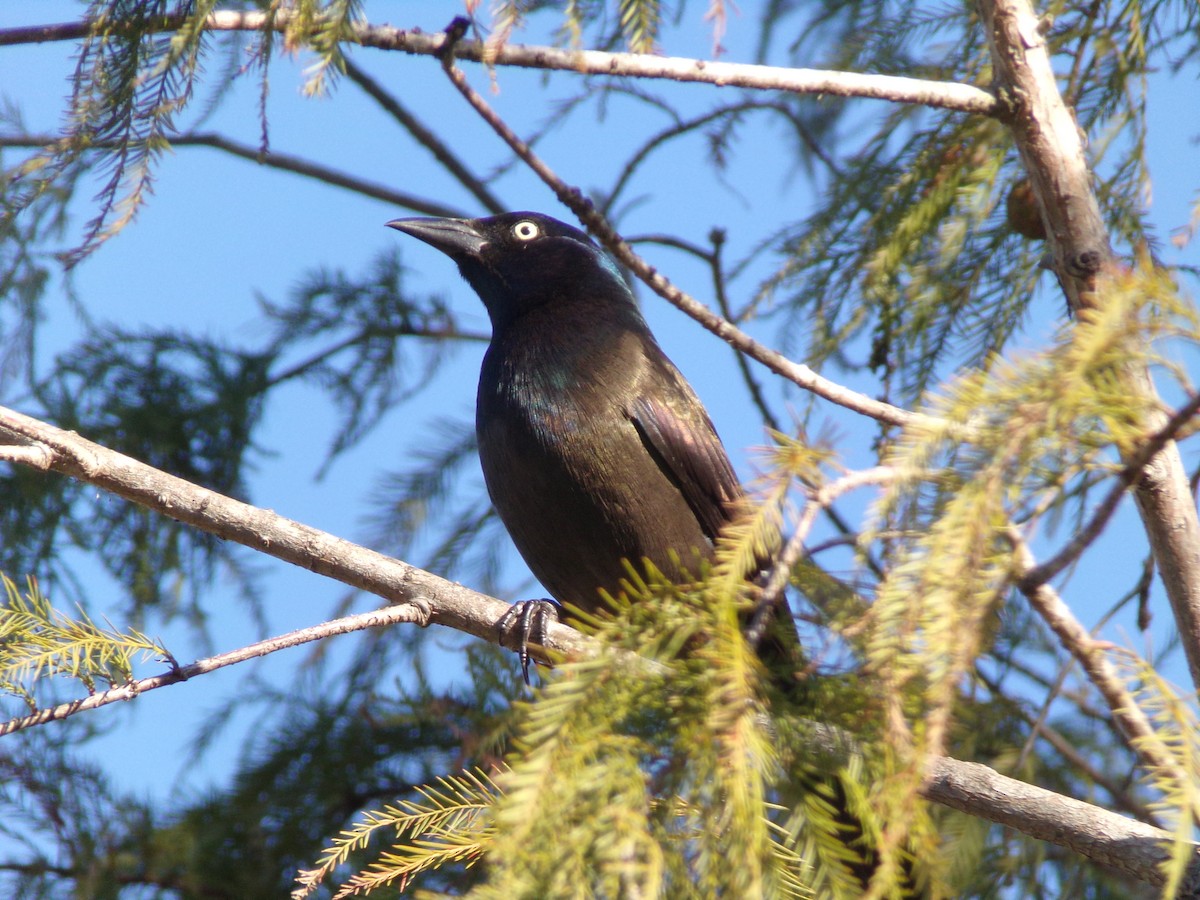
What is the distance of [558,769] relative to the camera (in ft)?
4.17

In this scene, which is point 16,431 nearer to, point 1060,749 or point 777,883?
point 777,883

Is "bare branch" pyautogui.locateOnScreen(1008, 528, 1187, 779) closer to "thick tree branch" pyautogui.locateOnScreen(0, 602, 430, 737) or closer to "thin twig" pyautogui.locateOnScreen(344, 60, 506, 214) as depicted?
"thick tree branch" pyautogui.locateOnScreen(0, 602, 430, 737)

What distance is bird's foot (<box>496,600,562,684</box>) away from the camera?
8.82ft

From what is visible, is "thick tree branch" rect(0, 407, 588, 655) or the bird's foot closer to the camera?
"thick tree branch" rect(0, 407, 588, 655)

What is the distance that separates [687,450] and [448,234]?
1.46 meters

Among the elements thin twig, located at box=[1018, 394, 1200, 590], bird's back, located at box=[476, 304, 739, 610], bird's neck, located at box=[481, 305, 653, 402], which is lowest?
thin twig, located at box=[1018, 394, 1200, 590]

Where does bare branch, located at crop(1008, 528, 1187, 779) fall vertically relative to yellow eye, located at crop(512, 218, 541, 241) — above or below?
below

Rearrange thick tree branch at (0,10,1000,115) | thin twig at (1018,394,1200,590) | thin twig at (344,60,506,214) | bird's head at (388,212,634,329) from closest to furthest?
1. thin twig at (1018,394,1200,590)
2. thick tree branch at (0,10,1000,115)
3. bird's head at (388,212,634,329)
4. thin twig at (344,60,506,214)

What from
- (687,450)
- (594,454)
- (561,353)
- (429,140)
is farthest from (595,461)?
(429,140)

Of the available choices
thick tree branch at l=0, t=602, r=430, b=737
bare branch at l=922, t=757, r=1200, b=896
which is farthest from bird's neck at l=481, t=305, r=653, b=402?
bare branch at l=922, t=757, r=1200, b=896

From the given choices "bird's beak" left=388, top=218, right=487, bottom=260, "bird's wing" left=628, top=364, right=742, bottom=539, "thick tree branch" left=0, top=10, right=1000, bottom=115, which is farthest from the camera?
"bird's beak" left=388, top=218, right=487, bottom=260

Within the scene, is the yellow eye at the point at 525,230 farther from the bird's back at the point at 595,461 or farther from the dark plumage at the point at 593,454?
the bird's back at the point at 595,461

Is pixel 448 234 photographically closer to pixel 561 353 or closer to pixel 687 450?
pixel 561 353

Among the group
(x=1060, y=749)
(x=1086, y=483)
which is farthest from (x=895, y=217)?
(x=1086, y=483)
